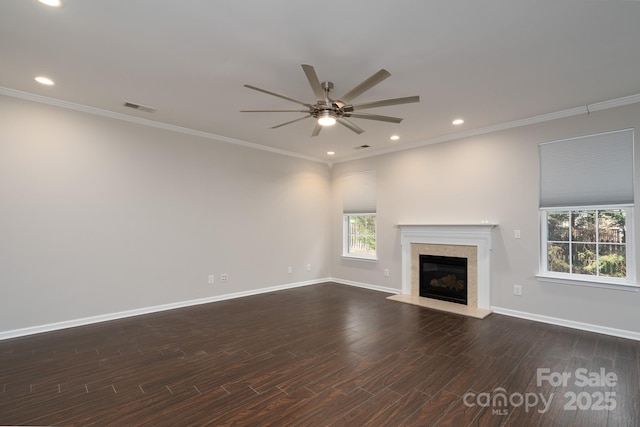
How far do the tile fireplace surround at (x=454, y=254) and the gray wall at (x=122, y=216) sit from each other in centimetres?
245

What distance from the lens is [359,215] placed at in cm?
671

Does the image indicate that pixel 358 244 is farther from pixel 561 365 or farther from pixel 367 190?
pixel 561 365

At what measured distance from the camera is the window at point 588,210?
3723 millimetres

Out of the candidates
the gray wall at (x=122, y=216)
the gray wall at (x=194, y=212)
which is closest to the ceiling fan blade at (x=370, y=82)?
the gray wall at (x=194, y=212)

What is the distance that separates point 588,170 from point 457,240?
1.94 metres

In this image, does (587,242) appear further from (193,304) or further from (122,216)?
(122,216)

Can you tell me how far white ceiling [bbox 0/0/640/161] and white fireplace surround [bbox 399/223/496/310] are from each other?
1844 mm

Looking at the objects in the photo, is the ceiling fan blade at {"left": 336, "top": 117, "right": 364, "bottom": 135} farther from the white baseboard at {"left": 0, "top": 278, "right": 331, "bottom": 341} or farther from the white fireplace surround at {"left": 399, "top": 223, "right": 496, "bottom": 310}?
the white baseboard at {"left": 0, "top": 278, "right": 331, "bottom": 341}

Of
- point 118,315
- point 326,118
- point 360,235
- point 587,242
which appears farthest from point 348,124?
point 118,315

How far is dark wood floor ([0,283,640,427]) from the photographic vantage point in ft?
7.07

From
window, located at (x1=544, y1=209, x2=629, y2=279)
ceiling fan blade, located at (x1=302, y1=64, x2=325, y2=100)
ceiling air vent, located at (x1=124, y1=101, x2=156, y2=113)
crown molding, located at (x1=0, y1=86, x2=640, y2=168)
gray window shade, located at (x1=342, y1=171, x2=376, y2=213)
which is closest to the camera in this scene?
ceiling fan blade, located at (x1=302, y1=64, x2=325, y2=100)

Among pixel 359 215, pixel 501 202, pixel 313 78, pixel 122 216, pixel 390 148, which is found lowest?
pixel 122 216

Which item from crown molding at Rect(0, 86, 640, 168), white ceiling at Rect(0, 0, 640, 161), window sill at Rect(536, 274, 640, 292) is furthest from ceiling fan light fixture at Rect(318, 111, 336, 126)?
window sill at Rect(536, 274, 640, 292)

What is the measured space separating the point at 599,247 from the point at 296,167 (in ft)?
16.9
